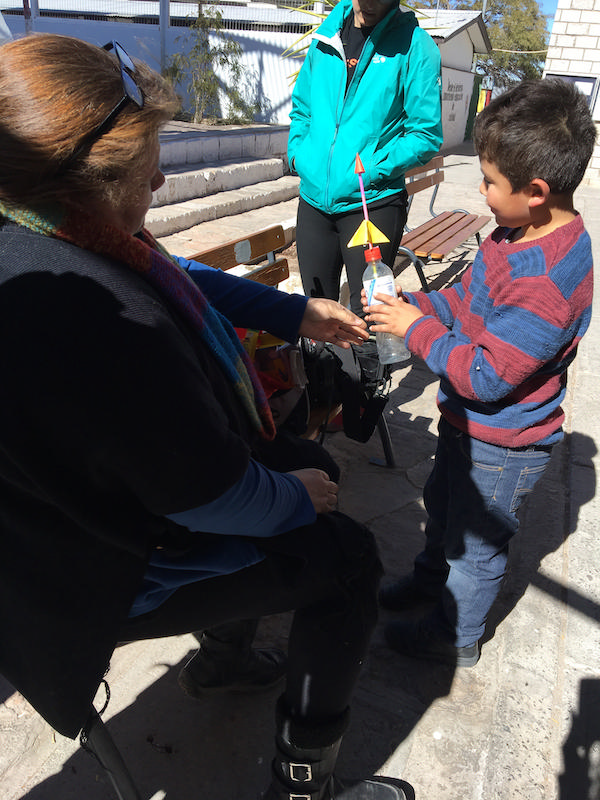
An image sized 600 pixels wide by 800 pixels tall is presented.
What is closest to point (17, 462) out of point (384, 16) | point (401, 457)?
point (401, 457)

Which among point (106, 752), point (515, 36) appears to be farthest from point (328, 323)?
point (515, 36)

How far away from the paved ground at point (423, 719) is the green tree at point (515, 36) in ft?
137

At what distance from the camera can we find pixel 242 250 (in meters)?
2.82

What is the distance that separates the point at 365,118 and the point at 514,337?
1864 millimetres

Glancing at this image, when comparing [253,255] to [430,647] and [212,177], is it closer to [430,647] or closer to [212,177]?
[430,647]

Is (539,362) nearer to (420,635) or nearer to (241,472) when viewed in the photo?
(241,472)

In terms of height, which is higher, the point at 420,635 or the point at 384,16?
the point at 384,16

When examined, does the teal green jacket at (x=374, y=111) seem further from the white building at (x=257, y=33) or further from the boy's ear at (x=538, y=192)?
the white building at (x=257, y=33)

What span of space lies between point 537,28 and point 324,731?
48.3 m

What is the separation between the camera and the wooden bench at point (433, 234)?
16.8ft

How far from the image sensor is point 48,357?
0.96 metres

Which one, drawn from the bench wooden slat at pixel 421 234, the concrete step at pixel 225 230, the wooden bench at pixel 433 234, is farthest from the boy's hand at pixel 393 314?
the bench wooden slat at pixel 421 234

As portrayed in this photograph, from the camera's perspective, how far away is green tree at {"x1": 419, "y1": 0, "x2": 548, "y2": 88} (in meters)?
38.5

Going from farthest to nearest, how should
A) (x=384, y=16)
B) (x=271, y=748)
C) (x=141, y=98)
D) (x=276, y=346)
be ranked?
(x=384, y=16) < (x=276, y=346) < (x=271, y=748) < (x=141, y=98)
